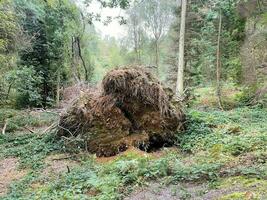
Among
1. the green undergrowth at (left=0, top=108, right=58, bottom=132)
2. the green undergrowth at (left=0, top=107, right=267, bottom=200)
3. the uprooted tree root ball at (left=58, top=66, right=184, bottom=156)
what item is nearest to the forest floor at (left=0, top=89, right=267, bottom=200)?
the green undergrowth at (left=0, top=107, right=267, bottom=200)

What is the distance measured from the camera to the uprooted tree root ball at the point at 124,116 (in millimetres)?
11820

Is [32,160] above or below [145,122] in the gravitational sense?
below

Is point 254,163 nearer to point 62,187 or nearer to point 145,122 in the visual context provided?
point 62,187

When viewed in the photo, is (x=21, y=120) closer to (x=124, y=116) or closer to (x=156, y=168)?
(x=124, y=116)

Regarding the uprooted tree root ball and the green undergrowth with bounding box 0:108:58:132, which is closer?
the uprooted tree root ball

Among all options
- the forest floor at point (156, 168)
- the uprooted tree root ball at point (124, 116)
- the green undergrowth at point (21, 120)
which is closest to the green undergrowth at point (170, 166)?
the forest floor at point (156, 168)

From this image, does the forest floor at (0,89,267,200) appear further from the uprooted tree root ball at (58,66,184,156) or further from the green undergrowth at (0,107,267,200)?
the uprooted tree root ball at (58,66,184,156)

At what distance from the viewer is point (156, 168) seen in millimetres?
7730

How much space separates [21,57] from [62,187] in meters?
18.4

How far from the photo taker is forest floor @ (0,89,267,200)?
6352mm

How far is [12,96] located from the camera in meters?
25.5

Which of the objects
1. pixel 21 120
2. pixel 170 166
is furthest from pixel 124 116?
pixel 21 120

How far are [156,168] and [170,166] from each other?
1.17 feet

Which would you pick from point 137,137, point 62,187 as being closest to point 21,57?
point 137,137
